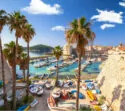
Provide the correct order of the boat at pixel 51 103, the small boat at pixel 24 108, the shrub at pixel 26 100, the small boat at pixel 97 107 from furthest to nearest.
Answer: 1. the shrub at pixel 26 100
2. the boat at pixel 51 103
3. the small boat at pixel 97 107
4. the small boat at pixel 24 108

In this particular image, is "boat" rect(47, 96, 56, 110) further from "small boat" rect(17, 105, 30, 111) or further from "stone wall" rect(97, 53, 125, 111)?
"stone wall" rect(97, 53, 125, 111)

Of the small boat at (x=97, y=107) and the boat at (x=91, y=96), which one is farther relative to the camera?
the boat at (x=91, y=96)

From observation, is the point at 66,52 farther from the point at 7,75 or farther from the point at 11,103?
the point at 11,103

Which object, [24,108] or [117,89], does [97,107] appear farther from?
[24,108]

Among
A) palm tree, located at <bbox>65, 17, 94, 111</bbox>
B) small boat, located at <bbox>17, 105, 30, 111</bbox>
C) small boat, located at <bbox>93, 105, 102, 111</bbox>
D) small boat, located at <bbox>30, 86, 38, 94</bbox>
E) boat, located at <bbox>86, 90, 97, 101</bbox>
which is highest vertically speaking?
palm tree, located at <bbox>65, 17, 94, 111</bbox>

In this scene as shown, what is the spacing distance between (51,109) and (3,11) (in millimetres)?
17420

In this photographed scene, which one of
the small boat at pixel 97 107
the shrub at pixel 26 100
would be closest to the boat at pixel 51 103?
the shrub at pixel 26 100

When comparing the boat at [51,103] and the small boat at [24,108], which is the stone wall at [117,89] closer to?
the boat at [51,103]

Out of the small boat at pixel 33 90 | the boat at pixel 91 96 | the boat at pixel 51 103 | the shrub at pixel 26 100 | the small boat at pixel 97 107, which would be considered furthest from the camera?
the small boat at pixel 33 90

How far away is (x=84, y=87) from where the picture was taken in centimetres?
4341

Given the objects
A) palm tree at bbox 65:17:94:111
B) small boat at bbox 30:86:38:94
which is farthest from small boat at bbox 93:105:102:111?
small boat at bbox 30:86:38:94

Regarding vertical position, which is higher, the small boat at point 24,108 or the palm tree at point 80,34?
the palm tree at point 80,34

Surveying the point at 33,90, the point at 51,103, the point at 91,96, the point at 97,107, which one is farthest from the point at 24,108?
the point at 91,96

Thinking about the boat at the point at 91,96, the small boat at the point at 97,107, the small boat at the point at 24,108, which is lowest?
the small boat at the point at 97,107
